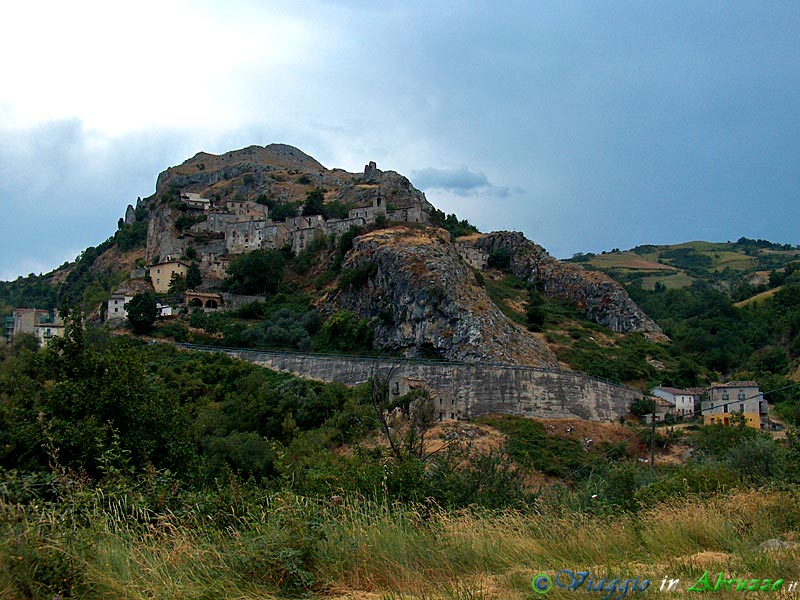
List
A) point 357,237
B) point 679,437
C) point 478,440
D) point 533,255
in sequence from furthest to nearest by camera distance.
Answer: point 533,255 → point 357,237 → point 679,437 → point 478,440

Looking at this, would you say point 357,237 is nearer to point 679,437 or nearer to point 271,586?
point 679,437

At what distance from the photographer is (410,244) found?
54.2 meters

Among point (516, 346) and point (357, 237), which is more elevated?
point (357, 237)

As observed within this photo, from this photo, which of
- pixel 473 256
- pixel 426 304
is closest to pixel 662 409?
pixel 426 304

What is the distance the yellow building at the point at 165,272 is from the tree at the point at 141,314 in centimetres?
1036

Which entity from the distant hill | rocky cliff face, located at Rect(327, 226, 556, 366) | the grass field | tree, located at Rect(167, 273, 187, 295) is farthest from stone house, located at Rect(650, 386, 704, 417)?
the distant hill

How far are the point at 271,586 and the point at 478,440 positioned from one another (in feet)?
87.2

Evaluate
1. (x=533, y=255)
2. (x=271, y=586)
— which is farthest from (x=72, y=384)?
(x=533, y=255)

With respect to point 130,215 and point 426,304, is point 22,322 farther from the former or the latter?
point 130,215

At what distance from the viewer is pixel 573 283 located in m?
68.5

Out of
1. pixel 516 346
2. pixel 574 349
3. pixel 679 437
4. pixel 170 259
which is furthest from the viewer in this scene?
pixel 170 259

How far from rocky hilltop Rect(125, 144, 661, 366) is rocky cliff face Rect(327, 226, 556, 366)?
8 cm

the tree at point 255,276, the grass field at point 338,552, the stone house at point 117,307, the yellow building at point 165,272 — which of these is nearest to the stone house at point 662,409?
the tree at point 255,276

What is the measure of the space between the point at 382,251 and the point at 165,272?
22.8m
